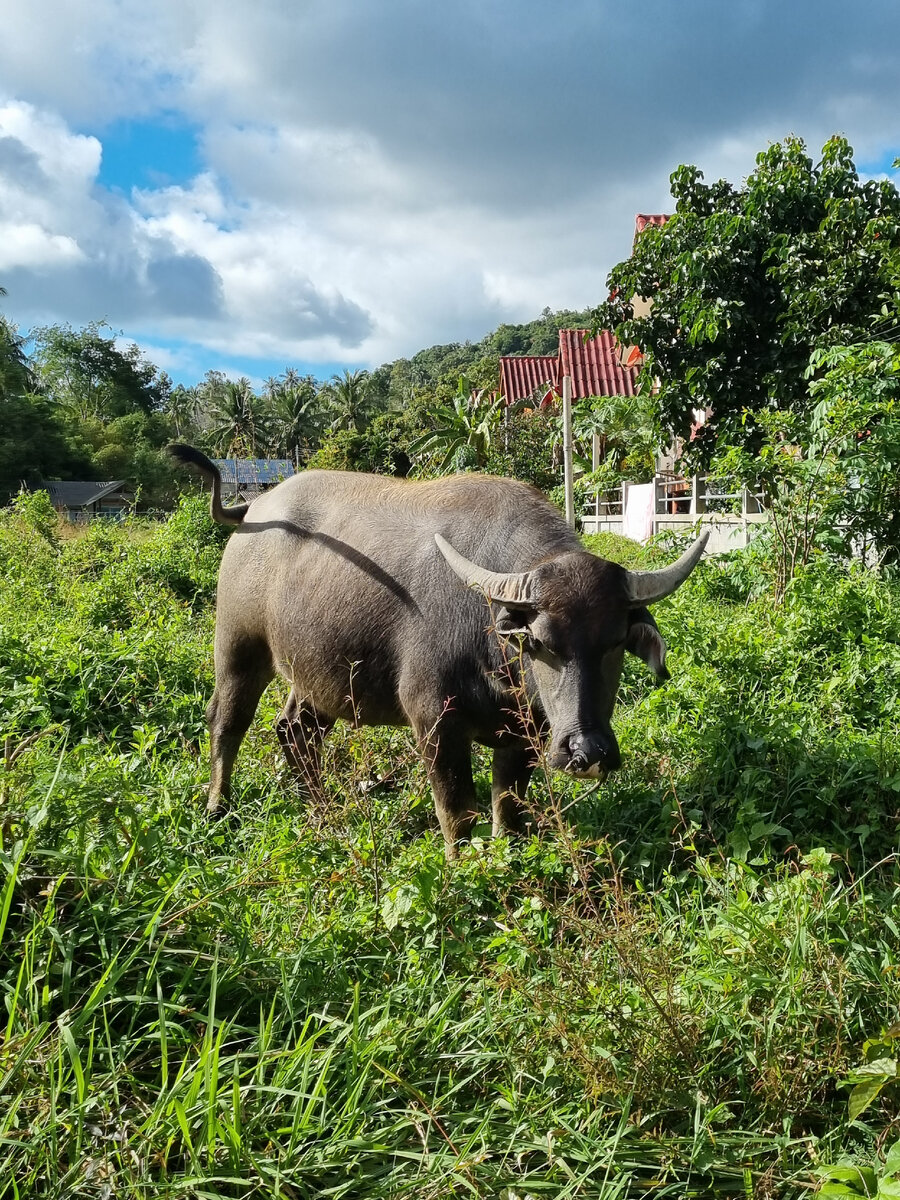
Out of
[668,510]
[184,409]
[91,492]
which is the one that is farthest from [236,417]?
[668,510]

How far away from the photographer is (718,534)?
439 inches

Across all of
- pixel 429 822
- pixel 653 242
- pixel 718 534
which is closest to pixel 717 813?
pixel 429 822

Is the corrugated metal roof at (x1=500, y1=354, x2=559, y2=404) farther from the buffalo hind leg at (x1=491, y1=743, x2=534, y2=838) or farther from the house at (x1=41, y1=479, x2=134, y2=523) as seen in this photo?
the buffalo hind leg at (x1=491, y1=743, x2=534, y2=838)

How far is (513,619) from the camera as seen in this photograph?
2986mm

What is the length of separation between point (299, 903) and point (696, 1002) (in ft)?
4.06

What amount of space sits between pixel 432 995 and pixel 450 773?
3.21ft

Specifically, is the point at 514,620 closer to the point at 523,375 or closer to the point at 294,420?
the point at 523,375

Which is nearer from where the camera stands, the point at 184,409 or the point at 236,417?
the point at 236,417

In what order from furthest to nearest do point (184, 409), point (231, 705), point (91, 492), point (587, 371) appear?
point (184, 409), point (91, 492), point (587, 371), point (231, 705)

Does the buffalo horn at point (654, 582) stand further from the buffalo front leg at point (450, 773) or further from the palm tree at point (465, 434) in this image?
the palm tree at point (465, 434)

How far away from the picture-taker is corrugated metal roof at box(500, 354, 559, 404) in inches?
1022

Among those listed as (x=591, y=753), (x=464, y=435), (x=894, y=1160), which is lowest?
(x=894, y=1160)

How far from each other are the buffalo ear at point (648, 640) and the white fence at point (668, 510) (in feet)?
16.9

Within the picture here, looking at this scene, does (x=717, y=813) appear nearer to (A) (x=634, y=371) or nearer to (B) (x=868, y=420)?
(B) (x=868, y=420)
